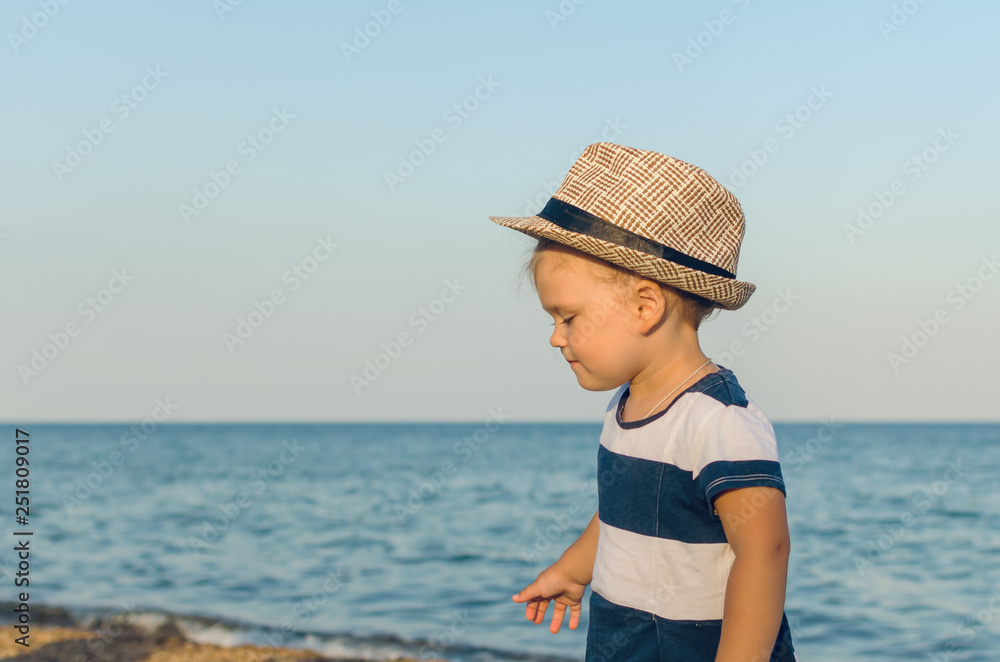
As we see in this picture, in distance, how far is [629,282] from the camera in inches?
74.9

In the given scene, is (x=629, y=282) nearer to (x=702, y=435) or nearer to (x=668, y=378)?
(x=668, y=378)

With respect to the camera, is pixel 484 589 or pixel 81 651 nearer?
pixel 81 651

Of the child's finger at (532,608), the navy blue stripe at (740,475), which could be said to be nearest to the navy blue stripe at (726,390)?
the navy blue stripe at (740,475)

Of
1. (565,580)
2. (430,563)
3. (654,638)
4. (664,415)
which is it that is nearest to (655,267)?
(664,415)

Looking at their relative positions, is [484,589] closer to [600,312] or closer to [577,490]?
[600,312]

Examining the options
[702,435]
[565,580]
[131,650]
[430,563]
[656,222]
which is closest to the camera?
[702,435]

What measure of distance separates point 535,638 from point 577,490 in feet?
49.7

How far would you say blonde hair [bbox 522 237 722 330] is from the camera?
6.25 ft

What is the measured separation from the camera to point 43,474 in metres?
29.9

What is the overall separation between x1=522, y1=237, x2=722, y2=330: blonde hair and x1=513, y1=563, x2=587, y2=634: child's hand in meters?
0.79

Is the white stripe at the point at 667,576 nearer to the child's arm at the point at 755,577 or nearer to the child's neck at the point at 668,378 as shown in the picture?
the child's arm at the point at 755,577

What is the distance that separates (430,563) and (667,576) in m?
9.16

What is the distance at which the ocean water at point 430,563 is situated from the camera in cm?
707

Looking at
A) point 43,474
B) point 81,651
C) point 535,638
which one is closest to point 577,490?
point 535,638
